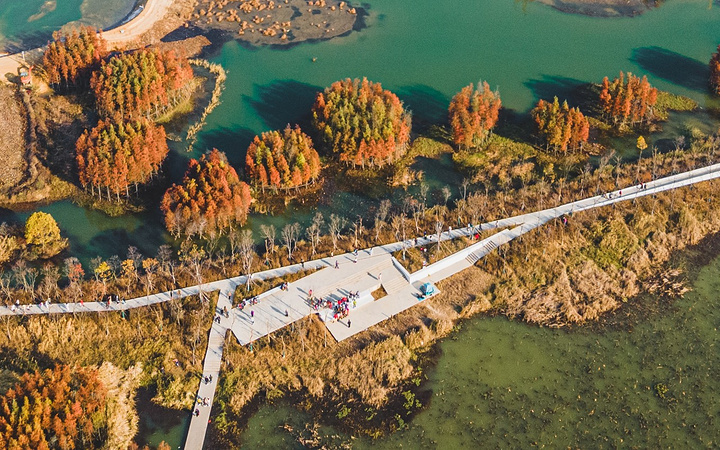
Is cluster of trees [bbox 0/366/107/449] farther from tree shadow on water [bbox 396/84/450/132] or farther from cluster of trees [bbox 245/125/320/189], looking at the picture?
tree shadow on water [bbox 396/84/450/132]

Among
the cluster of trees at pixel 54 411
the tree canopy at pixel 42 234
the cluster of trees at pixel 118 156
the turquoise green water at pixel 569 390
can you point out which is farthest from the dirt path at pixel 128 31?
the turquoise green water at pixel 569 390

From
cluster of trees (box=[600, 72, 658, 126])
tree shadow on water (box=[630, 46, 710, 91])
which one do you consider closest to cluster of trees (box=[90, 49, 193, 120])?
cluster of trees (box=[600, 72, 658, 126])

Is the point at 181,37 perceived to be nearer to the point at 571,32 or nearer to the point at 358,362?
the point at 571,32

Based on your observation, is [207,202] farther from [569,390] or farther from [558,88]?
[558,88]

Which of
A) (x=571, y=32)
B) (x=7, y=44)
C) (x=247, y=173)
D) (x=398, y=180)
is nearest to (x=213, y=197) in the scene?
(x=247, y=173)

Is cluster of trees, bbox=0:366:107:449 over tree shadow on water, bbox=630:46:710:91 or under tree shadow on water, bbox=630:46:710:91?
under
